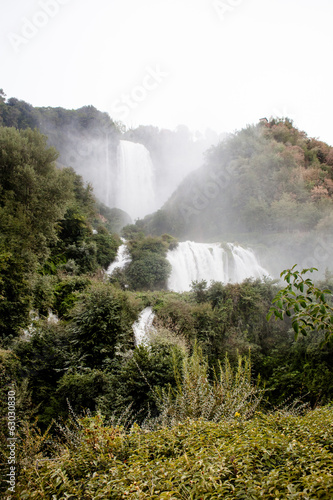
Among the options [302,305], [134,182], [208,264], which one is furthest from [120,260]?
[134,182]

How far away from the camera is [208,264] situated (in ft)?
54.8

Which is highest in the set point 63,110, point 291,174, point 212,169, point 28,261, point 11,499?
point 63,110

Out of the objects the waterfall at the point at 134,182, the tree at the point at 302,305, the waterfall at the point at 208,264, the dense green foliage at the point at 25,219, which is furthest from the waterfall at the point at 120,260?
the waterfall at the point at 134,182

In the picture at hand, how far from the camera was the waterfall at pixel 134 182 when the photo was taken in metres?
39.0

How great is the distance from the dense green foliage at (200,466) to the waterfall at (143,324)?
16.8 ft

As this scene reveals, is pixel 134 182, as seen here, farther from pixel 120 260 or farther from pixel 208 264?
pixel 208 264

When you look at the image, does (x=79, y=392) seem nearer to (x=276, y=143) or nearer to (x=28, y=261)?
(x=28, y=261)

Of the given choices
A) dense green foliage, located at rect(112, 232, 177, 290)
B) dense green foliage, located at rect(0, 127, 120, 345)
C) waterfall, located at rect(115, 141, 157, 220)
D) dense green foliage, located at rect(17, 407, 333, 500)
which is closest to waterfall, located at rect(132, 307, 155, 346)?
dense green foliage, located at rect(0, 127, 120, 345)

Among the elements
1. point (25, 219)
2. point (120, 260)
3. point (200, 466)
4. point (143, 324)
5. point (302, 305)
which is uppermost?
point (25, 219)

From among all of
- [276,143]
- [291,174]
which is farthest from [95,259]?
[276,143]

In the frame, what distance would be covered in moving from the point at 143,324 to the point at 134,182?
34.3 metres

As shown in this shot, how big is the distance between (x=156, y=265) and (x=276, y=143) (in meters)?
19.7

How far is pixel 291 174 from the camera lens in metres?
23.7

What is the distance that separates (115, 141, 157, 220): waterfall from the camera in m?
39.0
